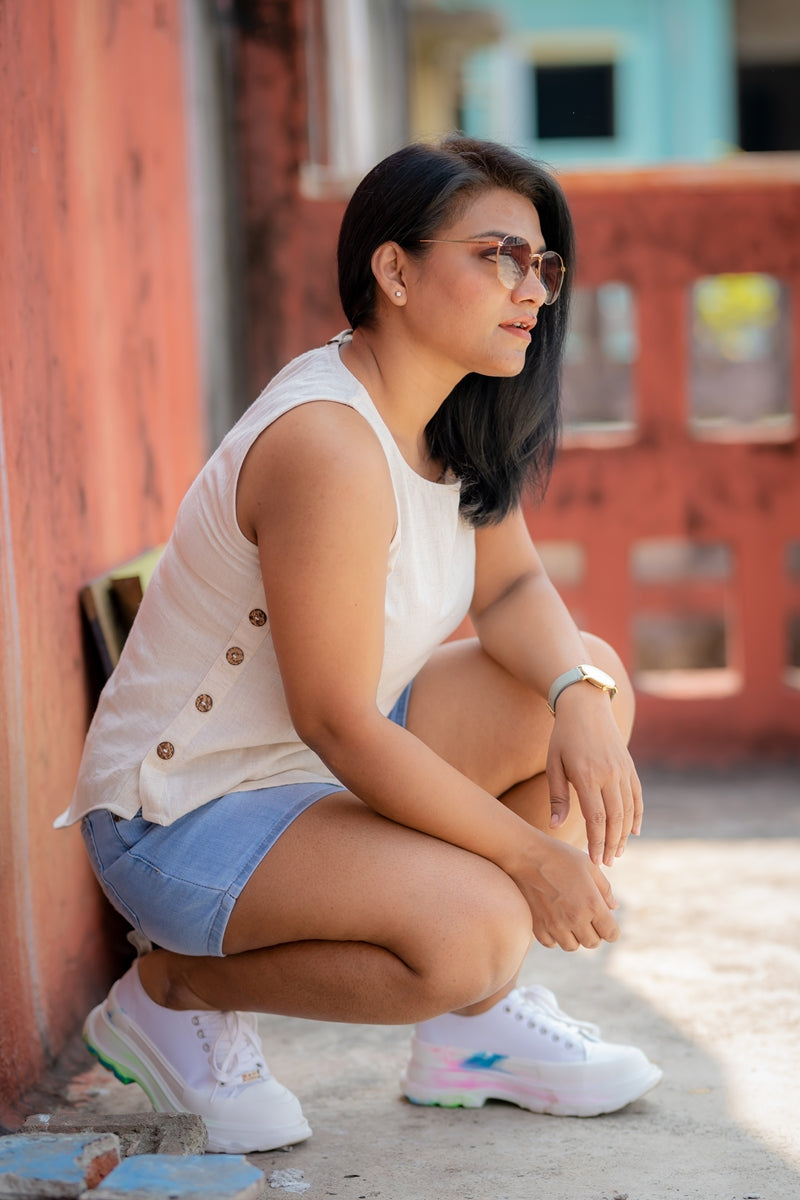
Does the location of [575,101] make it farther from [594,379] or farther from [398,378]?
[398,378]

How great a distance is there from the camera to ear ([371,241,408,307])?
2.00 metres

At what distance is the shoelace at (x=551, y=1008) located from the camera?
2.26 m

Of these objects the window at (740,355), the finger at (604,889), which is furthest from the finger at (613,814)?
the window at (740,355)

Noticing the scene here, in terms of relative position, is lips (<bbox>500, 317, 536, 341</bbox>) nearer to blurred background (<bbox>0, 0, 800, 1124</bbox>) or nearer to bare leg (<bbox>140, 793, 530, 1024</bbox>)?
blurred background (<bbox>0, 0, 800, 1124</bbox>)

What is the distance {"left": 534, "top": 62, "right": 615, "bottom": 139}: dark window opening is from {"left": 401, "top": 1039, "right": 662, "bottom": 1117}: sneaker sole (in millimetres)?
13010

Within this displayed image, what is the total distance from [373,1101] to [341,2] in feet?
17.3

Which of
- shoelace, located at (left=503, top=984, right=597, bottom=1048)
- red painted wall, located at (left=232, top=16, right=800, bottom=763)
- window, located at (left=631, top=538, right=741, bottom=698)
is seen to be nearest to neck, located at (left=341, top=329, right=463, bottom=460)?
shoelace, located at (left=503, top=984, right=597, bottom=1048)

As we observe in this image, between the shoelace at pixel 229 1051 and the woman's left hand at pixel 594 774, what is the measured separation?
553 mm

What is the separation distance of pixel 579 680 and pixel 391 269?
0.66 metres

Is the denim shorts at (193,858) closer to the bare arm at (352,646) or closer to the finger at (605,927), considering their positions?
the bare arm at (352,646)

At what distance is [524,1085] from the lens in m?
2.17

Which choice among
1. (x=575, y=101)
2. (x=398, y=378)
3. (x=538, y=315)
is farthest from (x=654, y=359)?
(x=575, y=101)

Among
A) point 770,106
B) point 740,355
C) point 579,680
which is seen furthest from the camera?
point 770,106

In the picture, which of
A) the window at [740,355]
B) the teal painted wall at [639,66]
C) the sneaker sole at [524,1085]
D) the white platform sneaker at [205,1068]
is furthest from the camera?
the teal painted wall at [639,66]
